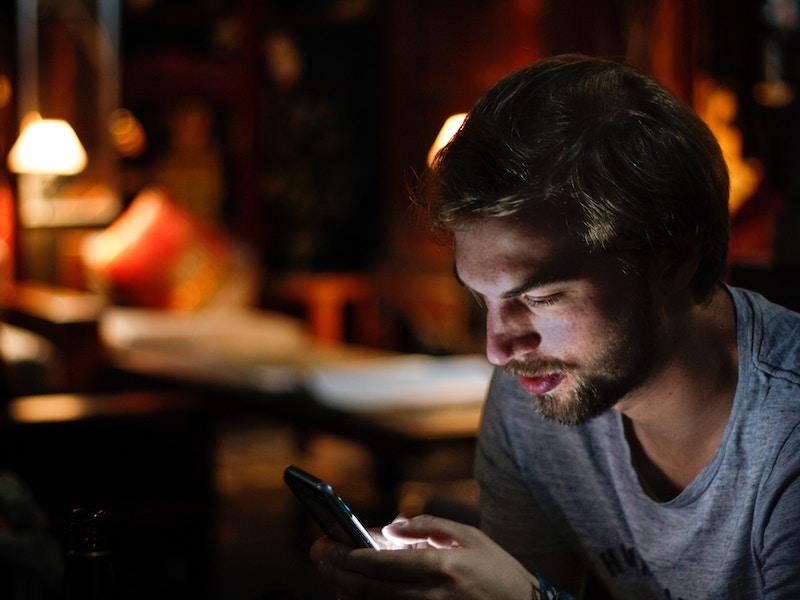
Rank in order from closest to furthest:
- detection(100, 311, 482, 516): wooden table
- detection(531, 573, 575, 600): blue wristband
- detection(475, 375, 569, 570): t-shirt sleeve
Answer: detection(531, 573, 575, 600): blue wristband
detection(475, 375, 569, 570): t-shirt sleeve
detection(100, 311, 482, 516): wooden table

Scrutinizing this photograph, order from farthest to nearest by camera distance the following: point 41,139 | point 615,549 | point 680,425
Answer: point 41,139, point 615,549, point 680,425

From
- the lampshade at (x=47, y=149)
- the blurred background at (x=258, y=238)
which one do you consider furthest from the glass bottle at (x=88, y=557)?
the lampshade at (x=47, y=149)

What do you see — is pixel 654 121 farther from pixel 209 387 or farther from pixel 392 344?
pixel 392 344

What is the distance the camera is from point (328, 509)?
1.23m

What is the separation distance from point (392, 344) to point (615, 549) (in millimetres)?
5815

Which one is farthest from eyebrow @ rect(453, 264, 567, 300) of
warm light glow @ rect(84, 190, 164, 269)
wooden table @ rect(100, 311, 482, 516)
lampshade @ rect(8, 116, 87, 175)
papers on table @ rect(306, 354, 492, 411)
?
warm light glow @ rect(84, 190, 164, 269)

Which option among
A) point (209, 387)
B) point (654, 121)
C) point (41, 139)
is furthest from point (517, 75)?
point (41, 139)

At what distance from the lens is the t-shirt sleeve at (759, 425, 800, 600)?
4.44 ft

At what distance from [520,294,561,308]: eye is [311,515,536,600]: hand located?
25cm

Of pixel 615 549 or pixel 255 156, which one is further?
pixel 255 156

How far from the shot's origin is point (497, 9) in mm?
7090

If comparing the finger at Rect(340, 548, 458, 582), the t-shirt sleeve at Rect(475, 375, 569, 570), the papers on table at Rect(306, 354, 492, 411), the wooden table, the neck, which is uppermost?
the neck

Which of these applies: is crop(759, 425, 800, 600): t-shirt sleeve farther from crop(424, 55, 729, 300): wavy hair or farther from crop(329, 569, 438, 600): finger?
crop(329, 569, 438, 600): finger

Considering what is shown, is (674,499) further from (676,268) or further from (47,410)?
(47,410)
